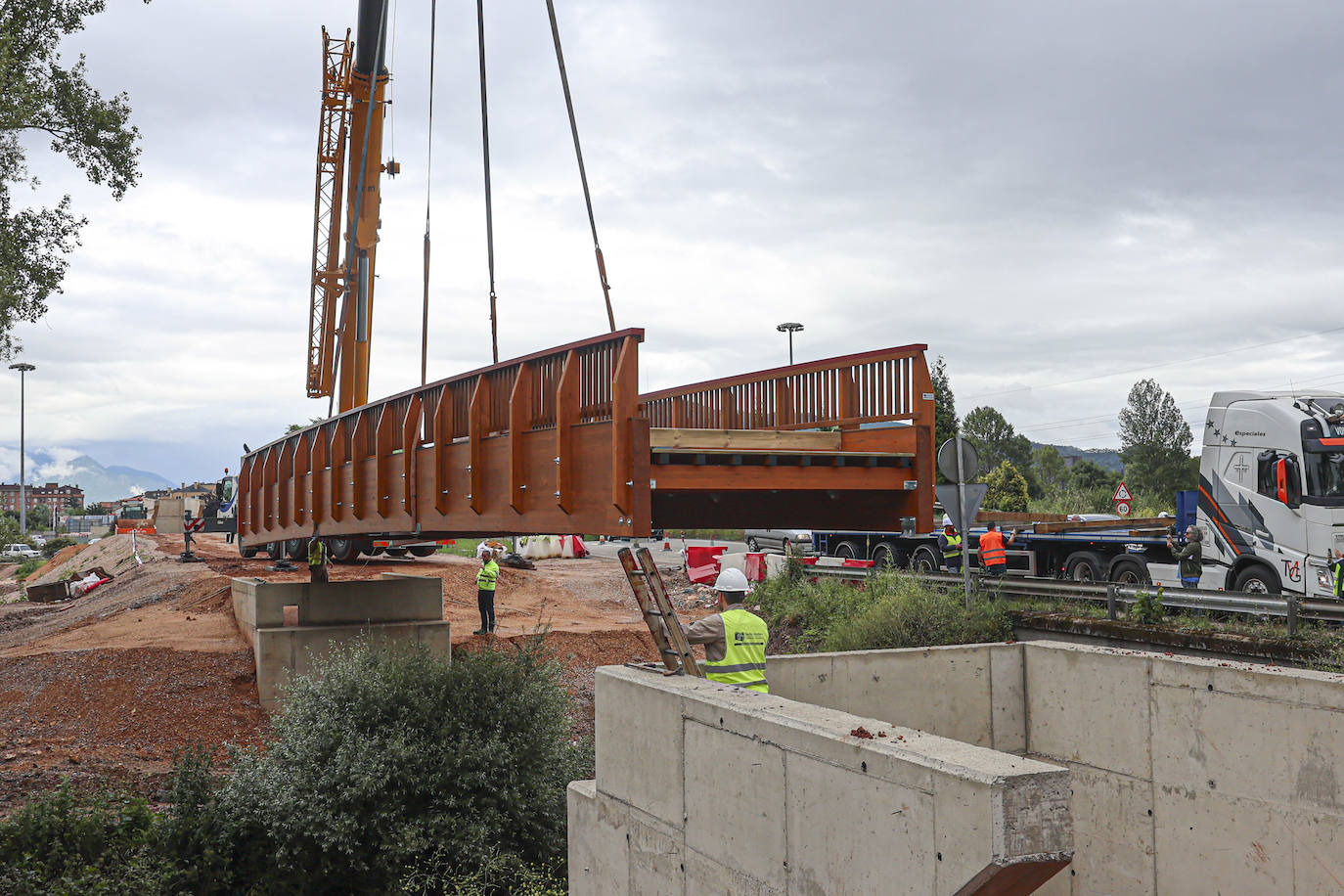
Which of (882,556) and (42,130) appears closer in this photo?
(42,130)

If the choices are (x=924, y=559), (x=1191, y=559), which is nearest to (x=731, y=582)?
(x=1191, y=559)

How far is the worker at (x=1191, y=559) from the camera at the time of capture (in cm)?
1541

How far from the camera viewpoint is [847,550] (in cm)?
2577

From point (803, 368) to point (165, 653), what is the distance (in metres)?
12.8

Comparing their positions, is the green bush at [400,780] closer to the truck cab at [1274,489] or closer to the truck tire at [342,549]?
the truck cab at [1274,489]

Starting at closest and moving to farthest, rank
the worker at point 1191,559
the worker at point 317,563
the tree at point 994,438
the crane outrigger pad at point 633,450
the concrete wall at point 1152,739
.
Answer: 1. the concrete wall at point 1152,739
2. the crane outrigger pad at point 633,450
3. the worker at point 1191,559
4. the worker at point 317,563
5. the tree at point 994,438

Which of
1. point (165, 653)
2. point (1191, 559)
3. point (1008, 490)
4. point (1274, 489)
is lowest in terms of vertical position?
point (165, 653)

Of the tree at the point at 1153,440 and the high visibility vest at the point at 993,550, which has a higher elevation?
the tree at the point at 1153,440

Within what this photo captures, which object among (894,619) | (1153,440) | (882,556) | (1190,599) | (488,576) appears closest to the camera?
(1190,599)

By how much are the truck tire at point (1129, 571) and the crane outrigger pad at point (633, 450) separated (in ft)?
30.1

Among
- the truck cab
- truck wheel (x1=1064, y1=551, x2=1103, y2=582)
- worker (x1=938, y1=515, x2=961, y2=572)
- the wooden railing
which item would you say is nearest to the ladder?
the wooden railing

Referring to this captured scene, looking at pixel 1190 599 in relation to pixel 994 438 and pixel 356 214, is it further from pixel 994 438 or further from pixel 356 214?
pixel 994 438

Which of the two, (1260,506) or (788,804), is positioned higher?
(1260,506)

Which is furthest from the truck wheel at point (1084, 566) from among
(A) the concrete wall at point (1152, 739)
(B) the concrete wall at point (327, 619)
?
(B) the concrete wall at point (327, 619)
